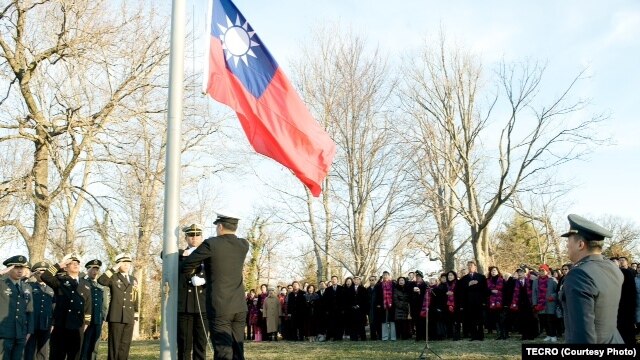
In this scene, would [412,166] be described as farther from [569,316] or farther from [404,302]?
[569,316]

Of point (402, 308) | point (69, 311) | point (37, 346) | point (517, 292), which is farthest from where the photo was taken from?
point (402, 308)

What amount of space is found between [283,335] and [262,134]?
58.8ft

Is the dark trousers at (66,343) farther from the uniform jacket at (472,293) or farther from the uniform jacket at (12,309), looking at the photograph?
the uniform jacket at (472,293)

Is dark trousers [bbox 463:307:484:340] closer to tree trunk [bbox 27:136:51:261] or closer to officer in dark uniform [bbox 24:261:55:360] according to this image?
officer in dark uniform [bbox 24:261:55:360]

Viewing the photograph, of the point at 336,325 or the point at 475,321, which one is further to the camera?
the point at 336,325

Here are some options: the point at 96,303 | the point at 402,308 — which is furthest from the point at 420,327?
the point at 96,303

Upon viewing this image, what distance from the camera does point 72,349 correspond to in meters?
12.4

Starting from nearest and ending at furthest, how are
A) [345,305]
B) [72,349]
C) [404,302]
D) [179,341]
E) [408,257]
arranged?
[179,341] → [72,349] → [404,302] → [345,305] → [408,257]

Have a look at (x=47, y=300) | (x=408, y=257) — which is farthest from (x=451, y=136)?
(x=47, y=300)

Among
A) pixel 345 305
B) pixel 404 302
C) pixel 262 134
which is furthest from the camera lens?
pixel 345 305

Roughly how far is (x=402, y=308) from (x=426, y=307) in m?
3.28

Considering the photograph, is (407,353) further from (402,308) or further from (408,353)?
(402,308)

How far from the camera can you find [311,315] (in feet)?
77.9

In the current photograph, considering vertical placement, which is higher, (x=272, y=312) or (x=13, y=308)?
(x=13, y=308)
